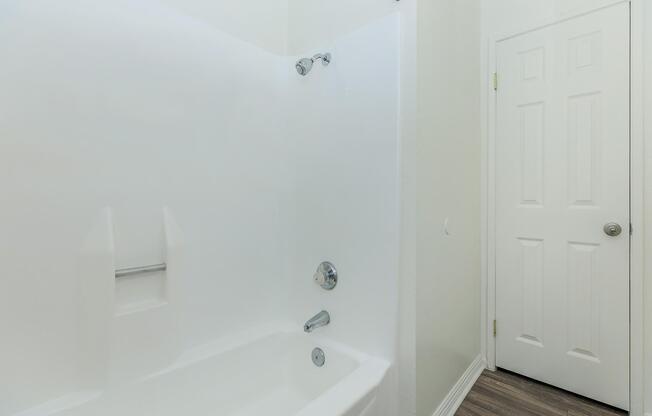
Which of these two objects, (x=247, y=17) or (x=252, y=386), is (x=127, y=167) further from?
(x=252, y=386)

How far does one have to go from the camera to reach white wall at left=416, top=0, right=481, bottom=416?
54.2 inches

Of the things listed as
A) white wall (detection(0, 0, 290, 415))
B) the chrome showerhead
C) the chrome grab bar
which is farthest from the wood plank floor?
the chrome showerhead

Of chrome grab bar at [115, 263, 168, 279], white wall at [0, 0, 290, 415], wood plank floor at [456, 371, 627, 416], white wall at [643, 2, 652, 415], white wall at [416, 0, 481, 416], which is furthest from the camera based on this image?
wood plank floor at [456, 371, 627, 416]

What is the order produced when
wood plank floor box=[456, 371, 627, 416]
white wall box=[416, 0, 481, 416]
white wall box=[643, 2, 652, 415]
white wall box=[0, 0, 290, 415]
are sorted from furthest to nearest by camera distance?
wood plank floor box=[456, 371, 627, 416] < white wall box=[643, 2, 652, 415] < white wall box=[416, 0, 481, 416] < white wall box=[0, 0, 290, 415]

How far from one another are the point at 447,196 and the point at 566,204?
30.1 inches

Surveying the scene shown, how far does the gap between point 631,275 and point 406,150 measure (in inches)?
54.9

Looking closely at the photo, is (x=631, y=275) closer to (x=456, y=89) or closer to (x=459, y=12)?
(x=456, y=89)

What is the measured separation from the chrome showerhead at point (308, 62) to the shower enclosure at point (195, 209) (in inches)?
0.8

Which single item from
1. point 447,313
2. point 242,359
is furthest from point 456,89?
point 242,359

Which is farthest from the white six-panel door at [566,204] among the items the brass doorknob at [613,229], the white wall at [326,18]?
the white wall at [326,18]

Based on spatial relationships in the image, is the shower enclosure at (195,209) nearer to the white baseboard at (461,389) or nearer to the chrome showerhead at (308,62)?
the chrome showerhead at (308,62)

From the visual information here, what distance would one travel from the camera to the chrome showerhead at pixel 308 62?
155cm

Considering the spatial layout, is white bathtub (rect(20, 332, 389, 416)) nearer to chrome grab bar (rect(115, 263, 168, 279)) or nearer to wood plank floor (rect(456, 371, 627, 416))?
chrome grab bar (rect(115, 263, 168, 279))

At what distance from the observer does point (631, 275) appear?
5.10 ft
